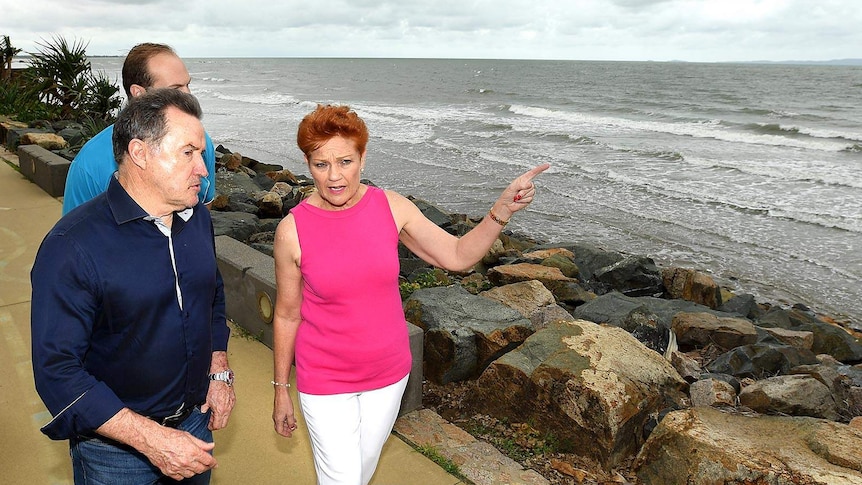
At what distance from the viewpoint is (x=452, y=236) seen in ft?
8.90

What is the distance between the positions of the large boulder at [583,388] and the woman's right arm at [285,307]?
178 cm

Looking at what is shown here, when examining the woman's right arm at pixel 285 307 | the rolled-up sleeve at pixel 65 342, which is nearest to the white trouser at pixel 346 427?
the woman's right arm at pixel 285 307

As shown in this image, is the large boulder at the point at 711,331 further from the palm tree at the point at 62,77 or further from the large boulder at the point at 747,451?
the palm tree at the point at 62,77

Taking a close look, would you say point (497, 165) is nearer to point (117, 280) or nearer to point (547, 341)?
point (547, 341)

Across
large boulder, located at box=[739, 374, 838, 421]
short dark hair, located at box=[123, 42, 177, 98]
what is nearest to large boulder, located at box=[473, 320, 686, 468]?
large boulder, located at box=[739, 374, 838, 421]

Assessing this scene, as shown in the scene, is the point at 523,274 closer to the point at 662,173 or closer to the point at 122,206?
the point at 122,206

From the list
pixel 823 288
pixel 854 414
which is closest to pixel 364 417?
pixel 854 414

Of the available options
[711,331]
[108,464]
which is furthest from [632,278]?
[108,464]

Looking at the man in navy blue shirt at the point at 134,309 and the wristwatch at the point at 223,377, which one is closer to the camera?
the man in navy blue shirt at the point at 134,309

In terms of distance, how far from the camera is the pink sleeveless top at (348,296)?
2531 millimetres

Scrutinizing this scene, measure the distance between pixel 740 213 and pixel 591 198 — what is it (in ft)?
11.3

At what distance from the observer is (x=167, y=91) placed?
215 cm

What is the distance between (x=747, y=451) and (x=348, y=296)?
2.18 m

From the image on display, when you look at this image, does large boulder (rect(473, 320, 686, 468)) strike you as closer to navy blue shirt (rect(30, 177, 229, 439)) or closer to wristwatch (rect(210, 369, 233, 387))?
wristwatch (rect(210, 369, 233, 387))
